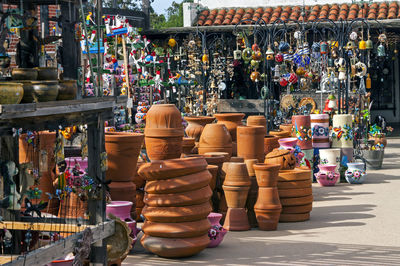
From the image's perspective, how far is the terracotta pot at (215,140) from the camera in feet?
30.3

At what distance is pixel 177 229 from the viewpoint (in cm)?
689

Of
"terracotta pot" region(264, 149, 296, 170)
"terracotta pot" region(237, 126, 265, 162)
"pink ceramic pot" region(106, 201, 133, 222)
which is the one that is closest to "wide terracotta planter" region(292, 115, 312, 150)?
"terracotta pot" region(237, 126, 265, 162)

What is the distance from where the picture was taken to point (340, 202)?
32.9 feet

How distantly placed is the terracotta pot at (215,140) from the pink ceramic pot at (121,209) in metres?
2.18

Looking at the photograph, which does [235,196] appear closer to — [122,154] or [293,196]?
[293,196]

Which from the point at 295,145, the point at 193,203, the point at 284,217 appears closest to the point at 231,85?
the point at 295,145

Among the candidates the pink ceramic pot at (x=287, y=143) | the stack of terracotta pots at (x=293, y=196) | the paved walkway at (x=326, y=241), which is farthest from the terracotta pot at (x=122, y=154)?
the pink ceramic pot at (x=287, y=143)

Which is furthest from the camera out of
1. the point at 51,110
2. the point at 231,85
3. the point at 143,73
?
the point at 231,85

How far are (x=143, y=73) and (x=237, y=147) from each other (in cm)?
328

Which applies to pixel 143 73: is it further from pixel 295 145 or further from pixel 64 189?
pixel 64 189

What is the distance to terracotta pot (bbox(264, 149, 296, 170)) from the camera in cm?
900

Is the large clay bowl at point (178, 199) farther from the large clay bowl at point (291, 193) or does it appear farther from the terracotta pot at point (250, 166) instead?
the large clay bowl at point (291, 193)

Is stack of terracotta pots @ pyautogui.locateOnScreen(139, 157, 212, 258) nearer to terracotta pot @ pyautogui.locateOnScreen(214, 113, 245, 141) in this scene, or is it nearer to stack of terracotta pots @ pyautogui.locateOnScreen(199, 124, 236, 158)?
stack of terracotta pots @ pyautogui.locateOnScreen(199, 124, 236, 158)

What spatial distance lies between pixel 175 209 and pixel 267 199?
1646 millimetres
